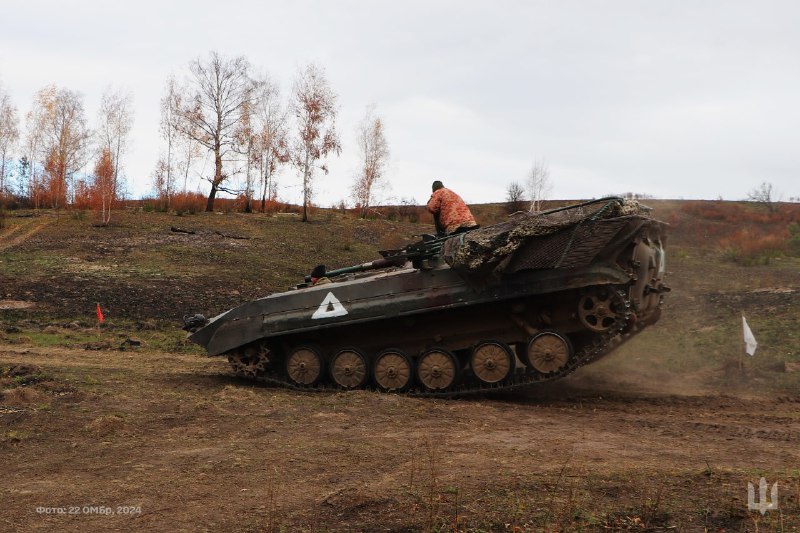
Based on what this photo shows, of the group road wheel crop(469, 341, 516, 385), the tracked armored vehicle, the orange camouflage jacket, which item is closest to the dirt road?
road wheel crop(469, 341, 516, 385)

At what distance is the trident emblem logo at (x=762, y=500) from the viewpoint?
216 inches

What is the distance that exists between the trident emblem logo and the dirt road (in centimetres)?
7

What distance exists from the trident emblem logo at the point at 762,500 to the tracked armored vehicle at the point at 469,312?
4.67m

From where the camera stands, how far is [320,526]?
5496mm

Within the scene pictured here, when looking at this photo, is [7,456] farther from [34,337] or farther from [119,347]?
[34,337]

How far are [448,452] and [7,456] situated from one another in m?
4.16

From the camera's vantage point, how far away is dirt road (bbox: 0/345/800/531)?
222 inches

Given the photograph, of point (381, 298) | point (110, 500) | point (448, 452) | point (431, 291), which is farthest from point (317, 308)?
point (110, 500)

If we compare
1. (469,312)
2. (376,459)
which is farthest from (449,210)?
(376,459)

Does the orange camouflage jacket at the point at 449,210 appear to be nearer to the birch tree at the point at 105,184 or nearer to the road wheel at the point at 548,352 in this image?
the road wheel at the point at 548,352

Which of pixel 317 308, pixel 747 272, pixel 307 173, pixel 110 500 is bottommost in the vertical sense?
pixel 110 500

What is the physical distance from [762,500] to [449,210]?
755cm


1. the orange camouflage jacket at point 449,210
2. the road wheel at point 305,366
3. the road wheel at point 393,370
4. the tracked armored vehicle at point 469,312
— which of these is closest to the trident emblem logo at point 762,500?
the tracked armored vehicle at point 469,312

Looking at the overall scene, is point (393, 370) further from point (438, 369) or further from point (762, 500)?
point (762, 500)
